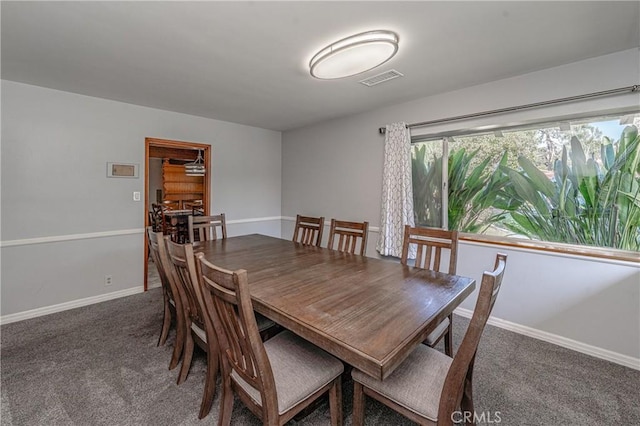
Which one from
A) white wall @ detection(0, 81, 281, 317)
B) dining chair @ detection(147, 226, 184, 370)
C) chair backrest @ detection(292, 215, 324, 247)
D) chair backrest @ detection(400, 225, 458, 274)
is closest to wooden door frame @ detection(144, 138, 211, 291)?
white wall @ detection(0, 81, 281, 317)

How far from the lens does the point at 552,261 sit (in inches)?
94.4

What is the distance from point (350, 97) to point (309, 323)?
8.63ft

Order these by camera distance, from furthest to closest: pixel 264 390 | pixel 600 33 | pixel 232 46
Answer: pixel 232 46
pixel 600 33
pixel 264 390

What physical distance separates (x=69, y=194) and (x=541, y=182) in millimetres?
4834

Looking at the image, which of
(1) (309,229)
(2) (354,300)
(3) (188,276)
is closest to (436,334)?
(2) (354,300)

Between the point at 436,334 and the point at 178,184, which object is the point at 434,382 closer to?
the point at 436,334

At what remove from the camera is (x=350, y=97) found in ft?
10.1

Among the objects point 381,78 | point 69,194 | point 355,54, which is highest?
point 381,78

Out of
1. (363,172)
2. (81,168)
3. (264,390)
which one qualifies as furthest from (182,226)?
(264,390)

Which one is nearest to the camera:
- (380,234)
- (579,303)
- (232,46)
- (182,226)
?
(232,46)

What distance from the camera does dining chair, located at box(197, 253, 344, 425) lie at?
3.43 ft

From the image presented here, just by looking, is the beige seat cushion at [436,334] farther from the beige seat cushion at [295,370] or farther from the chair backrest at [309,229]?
the chair backrest at [309,229]

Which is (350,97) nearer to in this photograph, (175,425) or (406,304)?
(406,304)

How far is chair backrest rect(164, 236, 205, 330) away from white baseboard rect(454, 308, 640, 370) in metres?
2.72
